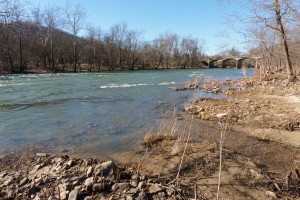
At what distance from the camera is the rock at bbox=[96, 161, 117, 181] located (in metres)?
4.14

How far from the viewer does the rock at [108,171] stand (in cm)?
414

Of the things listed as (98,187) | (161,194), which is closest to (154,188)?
(161,194)

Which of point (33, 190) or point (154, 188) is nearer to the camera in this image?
point (154, 188)

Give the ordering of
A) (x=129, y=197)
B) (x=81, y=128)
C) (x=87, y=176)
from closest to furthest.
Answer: (x=129, y=197) < (x=87, y=176) < (x=81, y=128)

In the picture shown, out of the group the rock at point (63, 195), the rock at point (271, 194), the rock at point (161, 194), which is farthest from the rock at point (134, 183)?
the rock at point (271, 194)

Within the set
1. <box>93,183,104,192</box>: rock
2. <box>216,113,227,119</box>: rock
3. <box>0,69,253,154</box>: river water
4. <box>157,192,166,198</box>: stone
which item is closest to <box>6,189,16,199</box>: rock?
<box>93,183,104,192</box>: rock

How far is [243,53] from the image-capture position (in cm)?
2784

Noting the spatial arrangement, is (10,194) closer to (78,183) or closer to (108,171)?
(78,183)

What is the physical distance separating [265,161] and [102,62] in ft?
186

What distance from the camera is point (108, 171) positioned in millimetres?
4281

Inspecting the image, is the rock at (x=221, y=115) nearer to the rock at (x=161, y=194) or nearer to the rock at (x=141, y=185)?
the rock at (x=141, y=185)

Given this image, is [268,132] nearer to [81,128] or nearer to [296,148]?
[296,148]

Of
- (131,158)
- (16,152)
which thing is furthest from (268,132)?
(16,152)

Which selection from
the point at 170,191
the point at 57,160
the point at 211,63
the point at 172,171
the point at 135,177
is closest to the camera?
the point at 170,191
